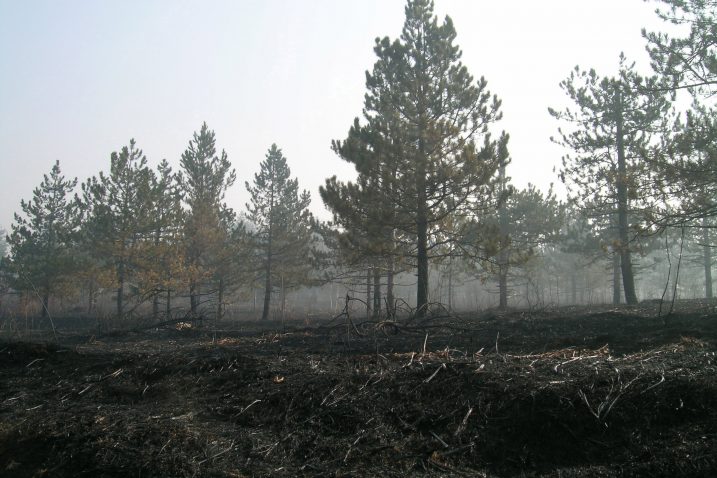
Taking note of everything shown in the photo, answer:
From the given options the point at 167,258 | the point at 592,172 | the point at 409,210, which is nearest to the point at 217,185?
the point at 167,258

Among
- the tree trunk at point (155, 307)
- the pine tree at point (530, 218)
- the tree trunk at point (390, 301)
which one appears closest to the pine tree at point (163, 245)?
the tree trunk at point (155, 307)

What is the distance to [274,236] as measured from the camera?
91.7 feet

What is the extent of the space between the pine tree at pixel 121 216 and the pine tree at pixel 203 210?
7.82 ft

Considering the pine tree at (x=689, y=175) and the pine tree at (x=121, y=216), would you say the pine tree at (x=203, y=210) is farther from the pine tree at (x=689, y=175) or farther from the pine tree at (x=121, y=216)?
the pine tree at (x=689, y=175)

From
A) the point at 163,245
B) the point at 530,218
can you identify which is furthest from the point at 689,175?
the point at 163,245

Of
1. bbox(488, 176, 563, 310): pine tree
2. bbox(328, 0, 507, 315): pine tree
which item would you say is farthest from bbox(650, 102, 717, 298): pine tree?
bbox(488, 176, 563, 310): pine tree

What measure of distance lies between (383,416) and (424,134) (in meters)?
10.9

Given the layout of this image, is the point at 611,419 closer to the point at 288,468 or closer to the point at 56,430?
the point at 288,468

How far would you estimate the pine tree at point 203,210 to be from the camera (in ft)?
→ 83.3

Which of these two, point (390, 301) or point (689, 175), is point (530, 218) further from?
point (689, 175)

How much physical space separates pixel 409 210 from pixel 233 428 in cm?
1047

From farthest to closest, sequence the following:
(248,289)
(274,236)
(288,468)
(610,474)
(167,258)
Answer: (248,289) < (274,236) < (167,258) < (288,468) < (610,474)

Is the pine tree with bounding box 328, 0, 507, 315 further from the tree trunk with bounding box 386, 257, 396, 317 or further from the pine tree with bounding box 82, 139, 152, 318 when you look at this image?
the pine tree with bounding box 82, 139, 152, 318

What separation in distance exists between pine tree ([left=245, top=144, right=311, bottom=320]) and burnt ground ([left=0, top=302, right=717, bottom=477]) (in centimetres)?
2110
